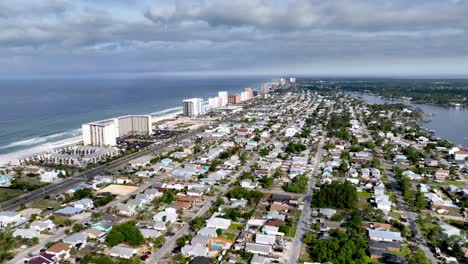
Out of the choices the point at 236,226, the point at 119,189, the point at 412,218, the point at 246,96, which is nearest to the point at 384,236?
the point at 412,218

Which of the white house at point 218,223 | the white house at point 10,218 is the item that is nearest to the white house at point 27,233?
the white house at point 10,218

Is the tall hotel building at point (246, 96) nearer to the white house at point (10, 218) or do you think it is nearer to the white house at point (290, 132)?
the white house at point (290, 132)

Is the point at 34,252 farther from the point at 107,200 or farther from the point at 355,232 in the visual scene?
the point at 355,232

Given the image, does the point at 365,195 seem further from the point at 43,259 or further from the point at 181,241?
the point at 43,259

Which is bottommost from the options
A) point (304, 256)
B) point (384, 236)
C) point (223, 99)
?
point (304, 256)

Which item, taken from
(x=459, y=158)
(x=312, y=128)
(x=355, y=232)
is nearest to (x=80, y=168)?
(x=355, y=232)

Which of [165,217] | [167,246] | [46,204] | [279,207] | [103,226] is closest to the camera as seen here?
[167,246]

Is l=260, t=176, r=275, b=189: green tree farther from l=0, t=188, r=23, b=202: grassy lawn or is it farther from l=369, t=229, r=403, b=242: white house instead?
l=0, t=188, r=23, b=202: grassy lawn
